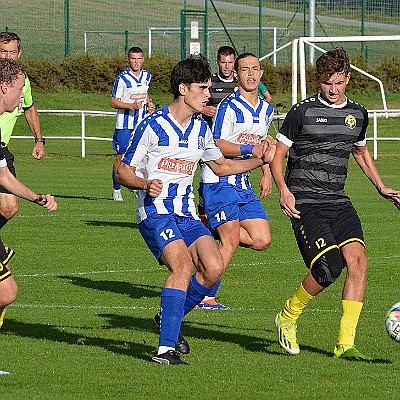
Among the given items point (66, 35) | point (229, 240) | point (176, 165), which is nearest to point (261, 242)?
point (229, 240)

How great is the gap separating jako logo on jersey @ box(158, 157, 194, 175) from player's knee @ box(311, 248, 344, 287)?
110cm

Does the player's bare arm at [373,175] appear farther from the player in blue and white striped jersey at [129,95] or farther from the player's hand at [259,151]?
the player in blue and white striped jersey at [129,95]

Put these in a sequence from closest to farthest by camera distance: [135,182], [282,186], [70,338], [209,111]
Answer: [135,182], [282,186], [70,338], [209,111]

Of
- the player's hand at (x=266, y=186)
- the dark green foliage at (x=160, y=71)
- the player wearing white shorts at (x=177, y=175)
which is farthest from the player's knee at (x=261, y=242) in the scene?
the dark green foliage at (x=160, y=71)

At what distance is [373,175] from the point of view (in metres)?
8.55

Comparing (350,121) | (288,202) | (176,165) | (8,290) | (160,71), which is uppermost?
(350,121)

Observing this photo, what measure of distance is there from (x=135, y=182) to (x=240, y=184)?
2.76 meters

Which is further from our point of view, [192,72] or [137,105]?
[137,105]

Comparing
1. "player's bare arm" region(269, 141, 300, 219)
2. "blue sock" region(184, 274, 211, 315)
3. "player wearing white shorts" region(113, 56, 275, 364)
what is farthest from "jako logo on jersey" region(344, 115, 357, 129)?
"blue sock" region(184, 274, 211, 315)

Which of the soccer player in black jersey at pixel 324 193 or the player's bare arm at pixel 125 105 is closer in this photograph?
the soccer player in black jersey at pixel 324 193

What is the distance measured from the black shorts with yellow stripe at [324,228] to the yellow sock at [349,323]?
0.39 m

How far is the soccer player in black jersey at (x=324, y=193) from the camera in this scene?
26.0 feet

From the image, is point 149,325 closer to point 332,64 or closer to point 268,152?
point 268,152

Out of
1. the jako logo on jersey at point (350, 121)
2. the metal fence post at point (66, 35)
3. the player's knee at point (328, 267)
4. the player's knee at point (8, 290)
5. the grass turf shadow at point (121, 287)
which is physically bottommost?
the grass turf shadow at point (121, 287)
